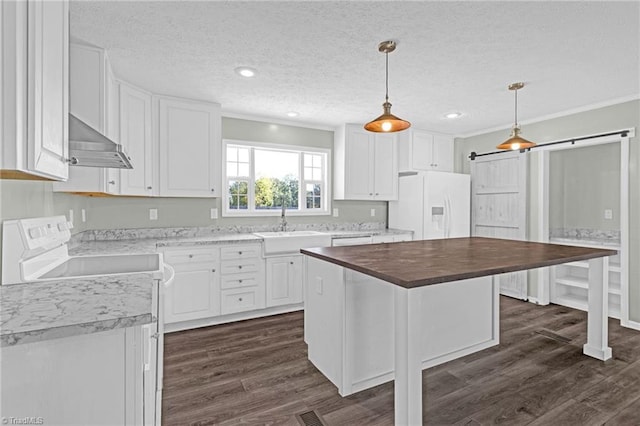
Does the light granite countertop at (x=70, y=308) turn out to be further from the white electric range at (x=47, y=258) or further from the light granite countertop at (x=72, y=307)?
the white electric range at (x=47, y=258)

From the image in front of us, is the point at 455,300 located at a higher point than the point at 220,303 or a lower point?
higher

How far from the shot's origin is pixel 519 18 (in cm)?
203

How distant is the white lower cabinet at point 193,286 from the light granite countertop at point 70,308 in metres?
2.00

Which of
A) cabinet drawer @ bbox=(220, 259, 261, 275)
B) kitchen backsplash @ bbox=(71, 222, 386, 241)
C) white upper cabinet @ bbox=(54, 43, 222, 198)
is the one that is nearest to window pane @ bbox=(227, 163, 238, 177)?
white upper cabinet @ bbox=(54, 43, 222, 198)

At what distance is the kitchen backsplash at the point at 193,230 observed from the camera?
3.37 m

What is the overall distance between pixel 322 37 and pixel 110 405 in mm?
2272

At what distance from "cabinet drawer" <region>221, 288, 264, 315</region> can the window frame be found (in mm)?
1027

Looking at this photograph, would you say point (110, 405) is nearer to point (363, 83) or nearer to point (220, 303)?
point (220, 303)

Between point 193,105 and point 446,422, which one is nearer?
point 446,422

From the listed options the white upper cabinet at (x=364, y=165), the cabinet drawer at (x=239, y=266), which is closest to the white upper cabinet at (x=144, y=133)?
the cabinet drawer at (x=239, y=266)

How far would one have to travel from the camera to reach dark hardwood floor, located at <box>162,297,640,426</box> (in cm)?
197

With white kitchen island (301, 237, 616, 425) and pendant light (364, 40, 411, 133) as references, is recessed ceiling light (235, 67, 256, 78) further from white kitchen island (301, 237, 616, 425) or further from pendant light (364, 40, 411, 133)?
white kitchen island (301, 237, 616, 425)

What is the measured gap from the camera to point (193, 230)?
3873mm

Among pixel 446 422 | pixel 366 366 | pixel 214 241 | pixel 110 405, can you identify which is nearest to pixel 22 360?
pixel 110 405
